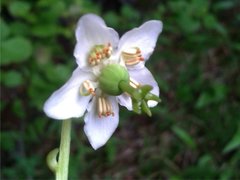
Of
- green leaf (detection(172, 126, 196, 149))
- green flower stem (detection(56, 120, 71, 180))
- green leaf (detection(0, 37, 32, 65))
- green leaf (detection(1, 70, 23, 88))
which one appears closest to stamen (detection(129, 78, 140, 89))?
green flower stem (detection(56, 120, 71, 180))

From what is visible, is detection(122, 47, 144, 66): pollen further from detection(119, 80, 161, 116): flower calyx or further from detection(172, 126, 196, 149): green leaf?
detection(172, 126, 196, 149): green leaf

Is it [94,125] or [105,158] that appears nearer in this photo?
[94,125]

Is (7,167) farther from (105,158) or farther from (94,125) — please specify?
(94,125)

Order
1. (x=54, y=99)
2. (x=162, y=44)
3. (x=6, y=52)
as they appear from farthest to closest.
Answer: (x=162, y=44) → (x=6, y=52) → (x=54, y=99)

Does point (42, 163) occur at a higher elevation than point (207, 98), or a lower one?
lower

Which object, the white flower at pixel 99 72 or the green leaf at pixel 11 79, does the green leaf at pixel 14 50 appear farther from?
the white flower at pixel 99 72

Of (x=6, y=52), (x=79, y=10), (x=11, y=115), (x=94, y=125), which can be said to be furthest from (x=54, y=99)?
(x=11, y=115)

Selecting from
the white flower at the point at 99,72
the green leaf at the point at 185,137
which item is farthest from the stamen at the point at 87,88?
the green leaf at the point at 185,137
